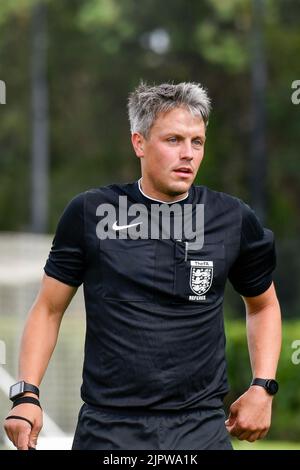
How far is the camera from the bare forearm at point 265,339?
198 inches

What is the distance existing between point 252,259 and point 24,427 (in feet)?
3.62

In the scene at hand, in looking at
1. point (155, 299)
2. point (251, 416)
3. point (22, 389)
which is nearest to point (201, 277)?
point (155, 299)

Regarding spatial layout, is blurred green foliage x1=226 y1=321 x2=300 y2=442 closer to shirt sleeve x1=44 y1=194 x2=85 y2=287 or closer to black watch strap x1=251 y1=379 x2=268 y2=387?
black watch strap x1=251 y1=379 x2=268 y2=387

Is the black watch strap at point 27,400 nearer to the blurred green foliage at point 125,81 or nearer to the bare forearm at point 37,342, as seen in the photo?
the bare forearm at point 37,342

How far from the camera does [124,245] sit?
4879 millimetres

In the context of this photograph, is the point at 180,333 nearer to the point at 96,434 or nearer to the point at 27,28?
the point at 96,434

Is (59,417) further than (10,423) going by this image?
Yes

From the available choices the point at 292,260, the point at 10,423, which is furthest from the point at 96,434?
Result: the point at 292,260

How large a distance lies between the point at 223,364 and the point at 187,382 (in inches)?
7.8

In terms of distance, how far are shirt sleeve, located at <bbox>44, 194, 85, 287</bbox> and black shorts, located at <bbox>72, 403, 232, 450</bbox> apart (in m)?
0.52

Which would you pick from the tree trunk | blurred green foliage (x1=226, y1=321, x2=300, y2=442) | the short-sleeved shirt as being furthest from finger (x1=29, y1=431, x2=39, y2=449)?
the tree trunk

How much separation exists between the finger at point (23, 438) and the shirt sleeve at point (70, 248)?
0.59m

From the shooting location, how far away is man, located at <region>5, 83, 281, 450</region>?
4738 millimetres

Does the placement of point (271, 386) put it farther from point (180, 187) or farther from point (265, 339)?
point (180, 187)
